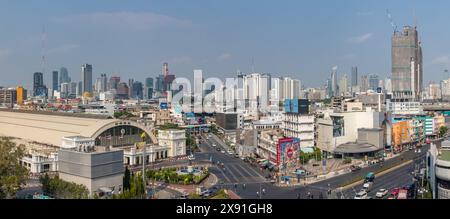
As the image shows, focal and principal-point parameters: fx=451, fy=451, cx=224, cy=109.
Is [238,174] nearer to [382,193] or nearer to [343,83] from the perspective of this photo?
[382,193]

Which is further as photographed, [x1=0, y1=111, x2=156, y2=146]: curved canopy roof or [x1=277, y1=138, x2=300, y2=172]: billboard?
[x1=0, y1=111, x2=156, y2=146]: curved canopy roof

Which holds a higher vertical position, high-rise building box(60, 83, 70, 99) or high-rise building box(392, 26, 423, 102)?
high-rise building box(392, 26, 423, 102)

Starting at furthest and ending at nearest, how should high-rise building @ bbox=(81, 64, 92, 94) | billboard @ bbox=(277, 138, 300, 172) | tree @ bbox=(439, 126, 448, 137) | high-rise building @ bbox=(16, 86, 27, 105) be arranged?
high-rise building @ bbox=(81, 64, 92, 94)
high-rise building @ bbox=(16, 86, 27, 105)
tree @ bbox=(439, 126, 448, 137)
billboard @ bbox=(277, 138, 300, 172)

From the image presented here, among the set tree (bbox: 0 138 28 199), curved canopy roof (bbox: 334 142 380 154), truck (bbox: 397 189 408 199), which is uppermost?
tree (bbox: 0 138 28 199)

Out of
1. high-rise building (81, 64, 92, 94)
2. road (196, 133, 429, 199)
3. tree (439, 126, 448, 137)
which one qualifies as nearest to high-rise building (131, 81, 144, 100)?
high-rise building (81, 64, 92, 94)

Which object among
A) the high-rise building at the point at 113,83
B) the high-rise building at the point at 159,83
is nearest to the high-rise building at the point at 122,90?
the high-rise building at the point at 113,83

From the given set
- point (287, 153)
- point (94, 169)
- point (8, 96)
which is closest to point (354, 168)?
point (287, 153)

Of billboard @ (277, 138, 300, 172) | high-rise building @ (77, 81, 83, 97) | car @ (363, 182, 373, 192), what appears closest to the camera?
car @ (363, 182, 373, 192)

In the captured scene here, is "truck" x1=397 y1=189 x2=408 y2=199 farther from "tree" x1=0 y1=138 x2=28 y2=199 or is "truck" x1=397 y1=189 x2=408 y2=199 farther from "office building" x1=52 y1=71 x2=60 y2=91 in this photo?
"office building" x1=52 y1=71 x2=60 y2=91
